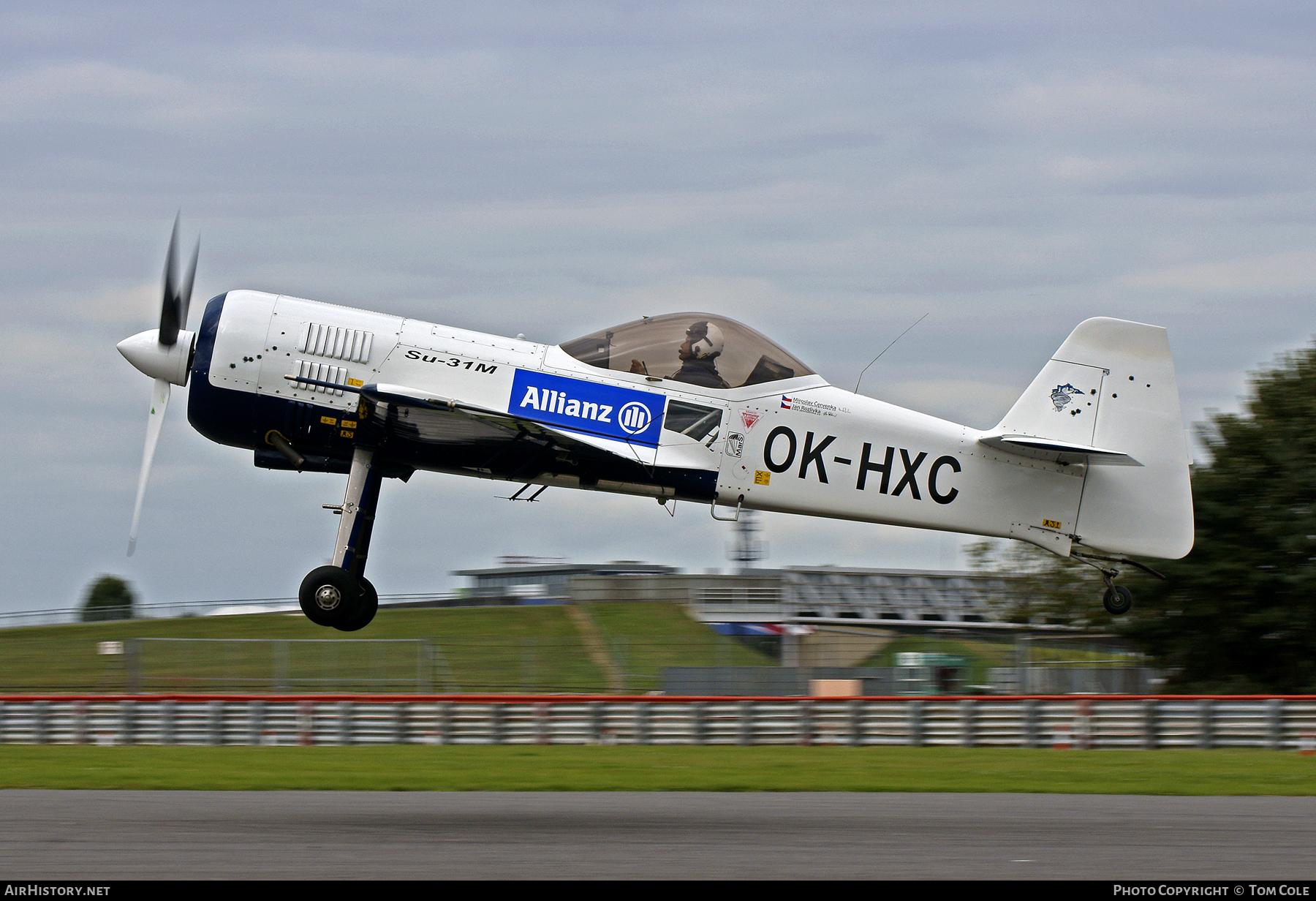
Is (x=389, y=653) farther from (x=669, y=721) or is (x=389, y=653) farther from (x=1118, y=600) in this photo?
(x=1118, y=600)

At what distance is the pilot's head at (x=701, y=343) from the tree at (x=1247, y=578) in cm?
1604

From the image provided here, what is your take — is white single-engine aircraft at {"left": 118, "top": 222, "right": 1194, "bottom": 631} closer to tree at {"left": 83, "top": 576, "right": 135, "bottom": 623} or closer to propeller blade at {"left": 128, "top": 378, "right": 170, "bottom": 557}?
propeller blade at {"left": 128, "top": 378, "right": 170, "bottom": 557}

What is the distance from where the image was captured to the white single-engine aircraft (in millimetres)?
14398

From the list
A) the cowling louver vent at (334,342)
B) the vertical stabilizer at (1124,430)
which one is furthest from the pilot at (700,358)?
the vertical stabilizer at (1124,430)

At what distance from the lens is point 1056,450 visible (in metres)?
14.7

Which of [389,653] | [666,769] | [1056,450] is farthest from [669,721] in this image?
[389,653]

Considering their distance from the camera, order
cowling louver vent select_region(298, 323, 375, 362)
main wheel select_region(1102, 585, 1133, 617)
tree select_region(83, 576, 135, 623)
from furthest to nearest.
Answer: tree select_region(83, 576, 135, 623)
main wheel select_region(1102, 585, 1133, 617)
cowling louver vent select_region(298, 323, 375, 362)

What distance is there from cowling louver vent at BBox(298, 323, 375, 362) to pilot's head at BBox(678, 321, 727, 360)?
3.37 meters

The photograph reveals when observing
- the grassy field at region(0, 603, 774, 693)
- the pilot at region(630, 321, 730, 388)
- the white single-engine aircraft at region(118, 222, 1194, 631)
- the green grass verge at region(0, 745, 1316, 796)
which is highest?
the pilot at region(630, 321, 730, 388)

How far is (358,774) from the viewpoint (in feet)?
49.5

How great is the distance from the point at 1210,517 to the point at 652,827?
19.7 metres

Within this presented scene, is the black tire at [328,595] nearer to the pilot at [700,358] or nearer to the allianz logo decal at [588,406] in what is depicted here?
the allianz logo decal at [588,406]

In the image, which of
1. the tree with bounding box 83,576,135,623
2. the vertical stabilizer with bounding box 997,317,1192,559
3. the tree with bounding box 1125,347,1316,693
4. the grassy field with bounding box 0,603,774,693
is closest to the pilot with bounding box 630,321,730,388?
the vertical stabilizer with bounding box 997,317,1192,559

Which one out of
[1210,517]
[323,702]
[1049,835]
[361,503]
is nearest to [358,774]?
[361,503]
